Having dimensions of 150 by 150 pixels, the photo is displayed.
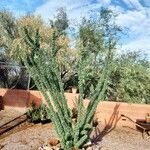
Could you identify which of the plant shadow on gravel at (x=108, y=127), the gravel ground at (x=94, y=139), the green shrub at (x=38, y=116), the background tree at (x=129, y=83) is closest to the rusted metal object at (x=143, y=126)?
the gravel ground at (x=94, y=139)

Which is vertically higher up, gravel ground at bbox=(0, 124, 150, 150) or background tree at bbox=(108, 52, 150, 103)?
background tree at bbox=(108, 52, 150, 103)

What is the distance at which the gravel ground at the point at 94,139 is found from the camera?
12.1m

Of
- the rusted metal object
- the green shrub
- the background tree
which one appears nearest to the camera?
the rusted metal object

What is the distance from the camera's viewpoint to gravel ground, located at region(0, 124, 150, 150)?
39.8ft

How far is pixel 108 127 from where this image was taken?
15586mm

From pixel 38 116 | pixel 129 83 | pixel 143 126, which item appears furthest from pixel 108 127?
pixel 129 83

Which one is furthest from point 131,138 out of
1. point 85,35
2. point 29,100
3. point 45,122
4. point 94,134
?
point 85,35

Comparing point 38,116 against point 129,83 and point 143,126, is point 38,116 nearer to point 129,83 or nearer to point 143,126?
point 143,126

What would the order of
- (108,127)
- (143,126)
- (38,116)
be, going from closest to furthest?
(143,126)
(38,116)
(108,127)

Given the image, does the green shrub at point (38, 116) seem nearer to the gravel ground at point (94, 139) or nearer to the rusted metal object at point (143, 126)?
the gravel ground at point (94, 139)

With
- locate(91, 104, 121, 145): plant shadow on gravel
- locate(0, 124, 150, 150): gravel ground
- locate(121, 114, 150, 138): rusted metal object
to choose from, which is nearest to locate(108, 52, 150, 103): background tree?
locate(91, 104, 121, 145): plant shadow on gravel

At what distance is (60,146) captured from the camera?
1112cm

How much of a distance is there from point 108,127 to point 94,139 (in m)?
2.47

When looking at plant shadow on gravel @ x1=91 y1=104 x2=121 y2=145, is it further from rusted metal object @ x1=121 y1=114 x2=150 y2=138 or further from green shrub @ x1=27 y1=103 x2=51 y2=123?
green shrub @ x1=27 y1=103 x2=51 y2=123
